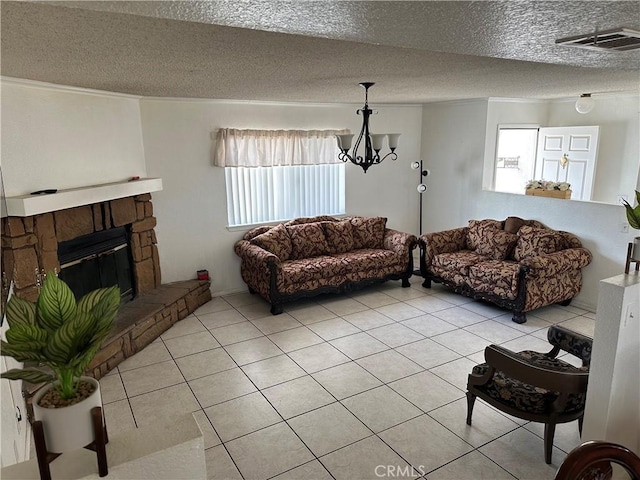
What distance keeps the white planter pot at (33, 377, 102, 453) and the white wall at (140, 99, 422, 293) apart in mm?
4054

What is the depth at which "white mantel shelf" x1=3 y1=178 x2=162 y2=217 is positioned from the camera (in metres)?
2.93

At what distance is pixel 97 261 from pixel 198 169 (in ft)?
5.22

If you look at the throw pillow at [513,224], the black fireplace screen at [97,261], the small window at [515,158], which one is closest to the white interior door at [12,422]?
the black fireplace screen at [97,261]

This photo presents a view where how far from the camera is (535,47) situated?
6.31 feet

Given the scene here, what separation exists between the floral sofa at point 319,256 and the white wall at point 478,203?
1.16m

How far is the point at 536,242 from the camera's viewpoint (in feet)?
16.0

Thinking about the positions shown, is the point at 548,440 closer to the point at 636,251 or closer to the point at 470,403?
the point at 470,403

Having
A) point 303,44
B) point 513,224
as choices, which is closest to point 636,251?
point 303,44

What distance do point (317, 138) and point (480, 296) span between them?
283cm

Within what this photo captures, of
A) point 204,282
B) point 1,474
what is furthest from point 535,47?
point 204,282

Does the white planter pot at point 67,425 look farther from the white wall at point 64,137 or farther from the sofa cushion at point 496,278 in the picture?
the sofa cushion at point 496,278

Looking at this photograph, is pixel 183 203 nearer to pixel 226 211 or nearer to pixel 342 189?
pixel 226 211

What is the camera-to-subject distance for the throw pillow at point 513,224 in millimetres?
5312

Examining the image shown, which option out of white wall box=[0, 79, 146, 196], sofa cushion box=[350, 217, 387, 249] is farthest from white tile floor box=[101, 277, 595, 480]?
white wall box=[0, 79, 146, 196]
